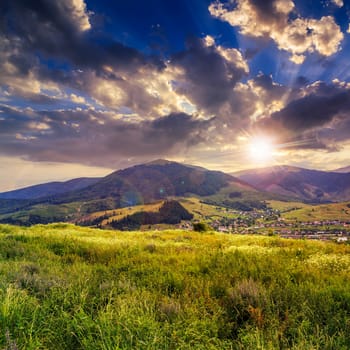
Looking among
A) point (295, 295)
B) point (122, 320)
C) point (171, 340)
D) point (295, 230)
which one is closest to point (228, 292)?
point (295, 295)

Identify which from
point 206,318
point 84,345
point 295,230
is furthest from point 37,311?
point 295,230

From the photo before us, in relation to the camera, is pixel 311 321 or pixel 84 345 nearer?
pixel 84 345

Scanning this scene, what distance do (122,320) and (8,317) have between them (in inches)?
79.9

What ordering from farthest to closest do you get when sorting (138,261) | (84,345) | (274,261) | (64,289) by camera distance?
(138,261) < (274,261) < (64,289) < (84,345)

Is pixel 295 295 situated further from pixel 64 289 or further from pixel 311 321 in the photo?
pixel 64 289

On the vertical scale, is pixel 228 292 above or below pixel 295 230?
above

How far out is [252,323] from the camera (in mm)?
4496

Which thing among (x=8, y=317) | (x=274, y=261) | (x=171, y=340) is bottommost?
(x=274, y=261)

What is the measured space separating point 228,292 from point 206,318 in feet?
4.31

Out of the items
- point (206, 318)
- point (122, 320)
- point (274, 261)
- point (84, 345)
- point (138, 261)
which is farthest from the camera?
point (138, 261)

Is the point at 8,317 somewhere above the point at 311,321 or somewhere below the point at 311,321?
above

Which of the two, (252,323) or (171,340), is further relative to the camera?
(252,323)

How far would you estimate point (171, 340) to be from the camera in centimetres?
368

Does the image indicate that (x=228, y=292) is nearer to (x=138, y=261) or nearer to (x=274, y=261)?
(x=274, y=261)
